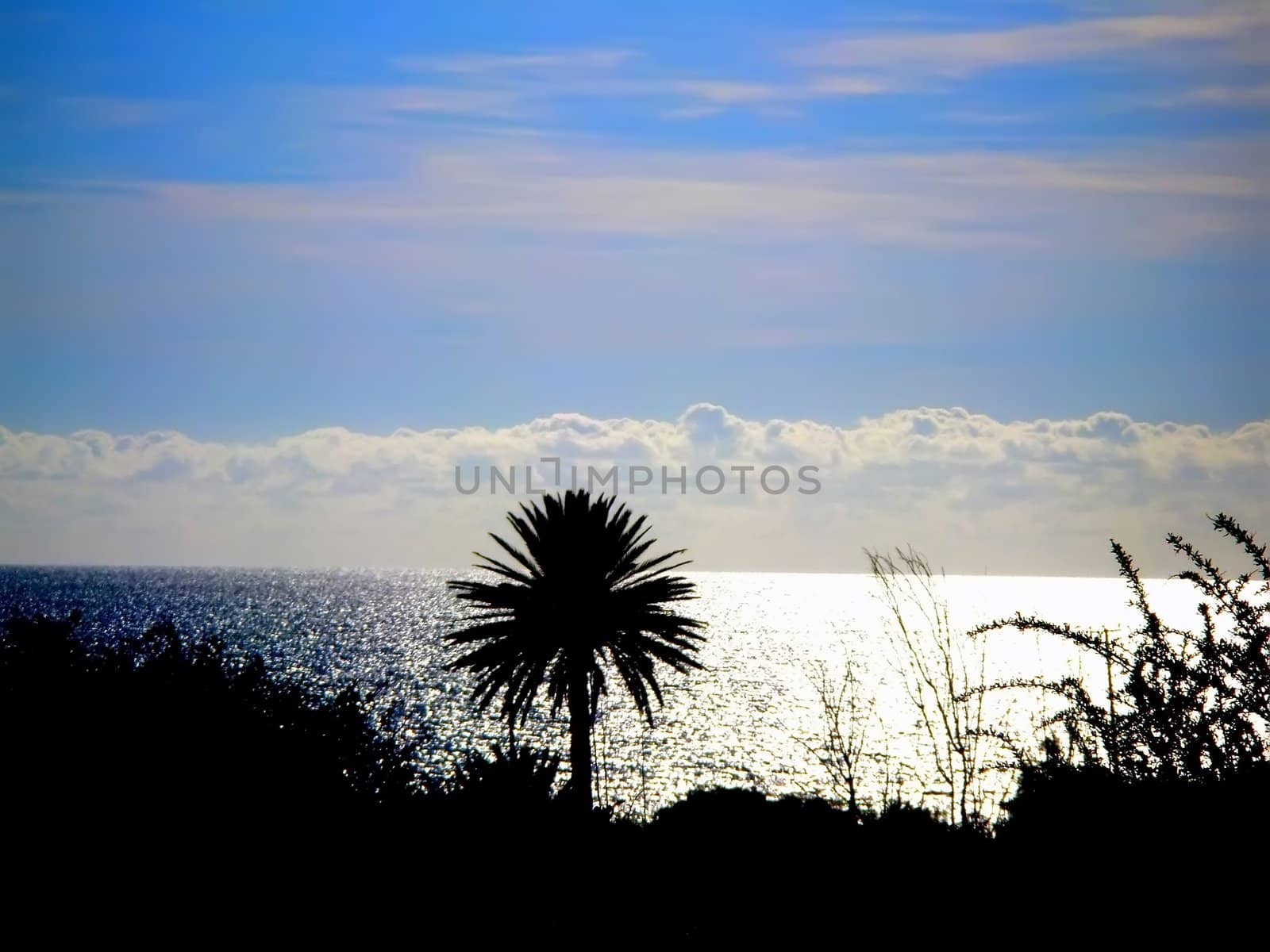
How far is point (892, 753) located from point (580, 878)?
67649 millimetres

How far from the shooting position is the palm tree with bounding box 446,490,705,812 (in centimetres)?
2894

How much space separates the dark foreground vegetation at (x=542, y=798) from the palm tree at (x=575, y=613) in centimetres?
373

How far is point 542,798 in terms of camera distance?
56.0 ft

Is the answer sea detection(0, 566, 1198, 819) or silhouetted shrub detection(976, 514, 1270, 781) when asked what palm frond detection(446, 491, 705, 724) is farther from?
silhouetted shrub detection(976, 514, 1270, 781)

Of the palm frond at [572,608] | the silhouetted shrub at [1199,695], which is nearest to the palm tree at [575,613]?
the palm frond at [572,608]

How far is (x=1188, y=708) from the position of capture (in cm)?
591

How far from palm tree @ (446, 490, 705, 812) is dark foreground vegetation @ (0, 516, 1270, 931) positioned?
373 cm

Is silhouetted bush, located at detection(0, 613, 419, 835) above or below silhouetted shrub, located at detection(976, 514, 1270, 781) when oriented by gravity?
below

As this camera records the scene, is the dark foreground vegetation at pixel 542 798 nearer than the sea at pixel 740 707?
Yes

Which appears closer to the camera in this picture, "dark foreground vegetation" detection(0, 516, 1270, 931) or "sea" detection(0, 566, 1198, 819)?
Answer: "dark foreground vegetation" detection(0, 516, 1270, 931)

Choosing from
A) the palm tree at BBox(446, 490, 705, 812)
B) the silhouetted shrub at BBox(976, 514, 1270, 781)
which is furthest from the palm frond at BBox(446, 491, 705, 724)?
the silhouetted shrub at BBox(976, 514, 1270, 781)

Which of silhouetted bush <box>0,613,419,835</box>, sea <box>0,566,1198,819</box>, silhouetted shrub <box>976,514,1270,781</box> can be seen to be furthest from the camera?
sea <box>0,566,1198,819</box>

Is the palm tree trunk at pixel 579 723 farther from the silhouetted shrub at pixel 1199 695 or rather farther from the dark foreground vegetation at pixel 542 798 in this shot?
the silhouetted shrub at pixel 1199 695

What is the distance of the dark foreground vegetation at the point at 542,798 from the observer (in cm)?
619
